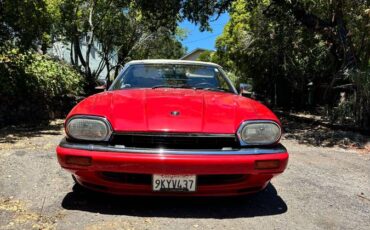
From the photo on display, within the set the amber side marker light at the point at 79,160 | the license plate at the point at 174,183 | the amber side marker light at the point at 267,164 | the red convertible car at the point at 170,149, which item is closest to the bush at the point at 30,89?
the red convertible car at the point at 170,149

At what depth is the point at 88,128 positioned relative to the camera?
3.87m

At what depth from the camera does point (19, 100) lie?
11234mm

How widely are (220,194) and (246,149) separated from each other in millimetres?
465

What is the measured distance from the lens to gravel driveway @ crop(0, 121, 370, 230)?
3.79 m

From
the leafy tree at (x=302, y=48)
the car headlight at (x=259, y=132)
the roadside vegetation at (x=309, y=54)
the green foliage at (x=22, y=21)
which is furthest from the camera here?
the leafy tree at (x=302, y=48)

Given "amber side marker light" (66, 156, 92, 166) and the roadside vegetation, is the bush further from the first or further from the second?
"amber side marker light" (66, 156, 92, 166)

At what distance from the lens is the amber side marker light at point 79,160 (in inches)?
147

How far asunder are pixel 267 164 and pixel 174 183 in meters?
0.79

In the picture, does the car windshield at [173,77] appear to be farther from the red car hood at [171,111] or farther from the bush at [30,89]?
the bush at [30,89]

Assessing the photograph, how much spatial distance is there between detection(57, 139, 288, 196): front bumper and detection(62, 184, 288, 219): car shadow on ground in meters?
0.22

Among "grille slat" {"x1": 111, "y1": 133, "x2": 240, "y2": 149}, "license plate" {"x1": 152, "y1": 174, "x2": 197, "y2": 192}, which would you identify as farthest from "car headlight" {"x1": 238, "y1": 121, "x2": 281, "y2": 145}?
"license plate" {"x1": 152, "y1": 174, "x2": 197, "y2": 192}

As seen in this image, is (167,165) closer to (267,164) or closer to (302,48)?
(267,164)

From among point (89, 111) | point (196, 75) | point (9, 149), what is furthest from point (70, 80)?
point (89, 111)

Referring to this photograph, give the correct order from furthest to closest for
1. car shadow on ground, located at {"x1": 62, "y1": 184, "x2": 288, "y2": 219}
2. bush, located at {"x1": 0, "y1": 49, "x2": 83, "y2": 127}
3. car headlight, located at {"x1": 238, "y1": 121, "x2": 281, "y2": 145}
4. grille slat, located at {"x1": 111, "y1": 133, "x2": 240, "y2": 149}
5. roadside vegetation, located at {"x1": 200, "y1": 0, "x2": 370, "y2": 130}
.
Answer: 1. bush, located at {"x1": 0, "y1": 49, "x2": 83, "y2": 127}
2. roadside vegetation, located at {"x1": 200, "y1": 0, "x2": 370, "y2": 130}
3. car shadow on ground, located at {"x1": 62, "y1": 184, "x2": 288, "y2": 219}
4. car headlight, located at {"x1": 238, "y1": 121, "x2": 281, "y2": 145}
5. grille slat, located at {"x1": 111, "y1": 133, "x2": 240, "y2": 149}
